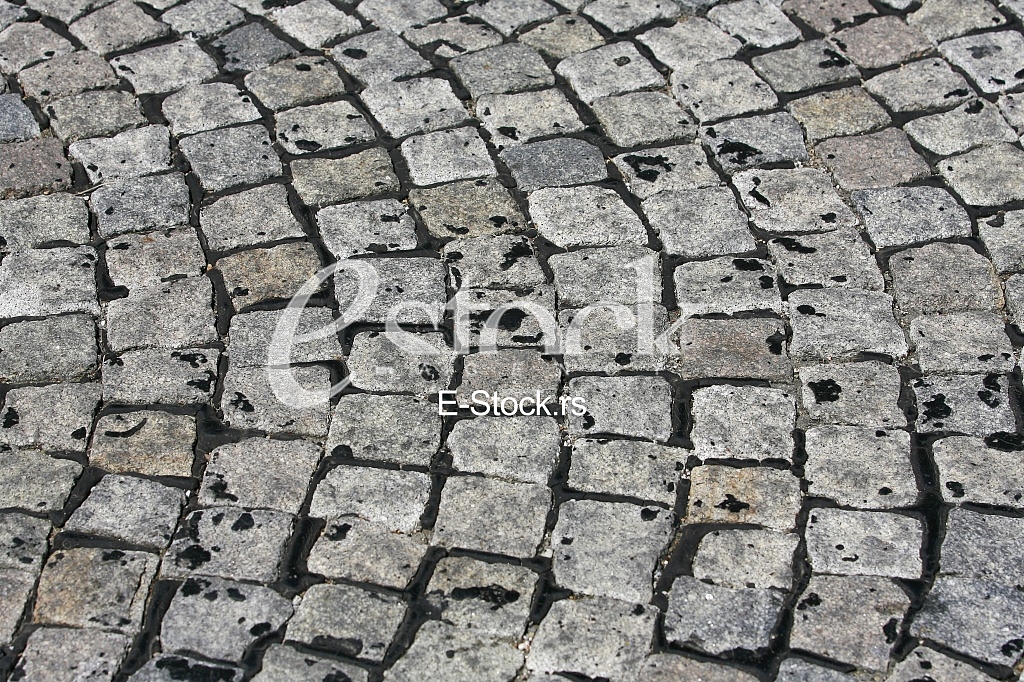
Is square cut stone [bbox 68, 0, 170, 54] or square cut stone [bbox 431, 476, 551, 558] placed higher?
square cut stone [bbox 68, 0, 170, 54]

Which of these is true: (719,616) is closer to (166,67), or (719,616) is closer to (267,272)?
(267,272)

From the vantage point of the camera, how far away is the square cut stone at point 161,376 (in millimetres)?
3277

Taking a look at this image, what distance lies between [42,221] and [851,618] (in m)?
2.84

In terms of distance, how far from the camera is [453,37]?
4.63 metres

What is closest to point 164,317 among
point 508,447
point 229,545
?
Result: point 229,545

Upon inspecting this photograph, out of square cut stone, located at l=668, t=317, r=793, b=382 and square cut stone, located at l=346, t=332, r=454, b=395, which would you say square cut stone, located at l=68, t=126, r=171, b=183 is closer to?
square cut stone, located at l=346, t=332, r=454, b=395

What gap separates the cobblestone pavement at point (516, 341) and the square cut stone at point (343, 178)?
1 cm

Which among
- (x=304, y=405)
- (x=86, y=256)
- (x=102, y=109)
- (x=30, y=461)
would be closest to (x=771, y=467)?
(x=304, y=405)

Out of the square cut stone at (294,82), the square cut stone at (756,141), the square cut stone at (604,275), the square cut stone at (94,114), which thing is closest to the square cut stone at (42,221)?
the square cut stone at (94,114)

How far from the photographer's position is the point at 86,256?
371 centimetres

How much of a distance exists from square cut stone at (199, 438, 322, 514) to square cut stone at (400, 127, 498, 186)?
4.02 feet

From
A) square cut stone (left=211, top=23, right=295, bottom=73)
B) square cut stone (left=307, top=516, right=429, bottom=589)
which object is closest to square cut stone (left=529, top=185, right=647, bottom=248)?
square cut stone (left=307, top=516, right=429, bottom=589)

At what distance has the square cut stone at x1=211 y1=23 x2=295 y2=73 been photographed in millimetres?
4500

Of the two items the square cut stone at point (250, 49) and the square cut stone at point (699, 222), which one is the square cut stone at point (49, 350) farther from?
the square cut stone at point (699, 222)
